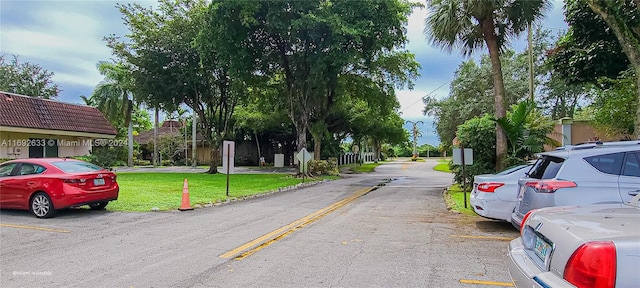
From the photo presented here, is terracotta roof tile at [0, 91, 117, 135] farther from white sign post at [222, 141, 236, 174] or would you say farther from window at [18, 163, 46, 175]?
white sign post at [222, 141, 236, 174]

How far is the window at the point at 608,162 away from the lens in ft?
19.4

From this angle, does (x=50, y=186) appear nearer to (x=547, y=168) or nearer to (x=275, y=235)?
(x=275, y=235)

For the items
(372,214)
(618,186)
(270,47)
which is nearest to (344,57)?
(270,47)

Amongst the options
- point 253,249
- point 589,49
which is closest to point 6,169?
point 253,249

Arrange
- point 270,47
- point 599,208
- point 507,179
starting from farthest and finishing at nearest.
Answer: point 270,47 → point 507,179 → point 599,208

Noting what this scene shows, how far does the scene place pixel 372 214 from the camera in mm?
10477

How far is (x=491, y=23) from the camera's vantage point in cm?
1386

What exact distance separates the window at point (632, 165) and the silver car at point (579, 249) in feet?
7.71

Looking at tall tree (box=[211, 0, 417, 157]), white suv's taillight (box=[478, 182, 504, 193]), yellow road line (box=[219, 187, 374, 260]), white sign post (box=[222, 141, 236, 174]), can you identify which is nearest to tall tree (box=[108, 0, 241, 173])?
tall tree (box=[211, 0, 417, 157])

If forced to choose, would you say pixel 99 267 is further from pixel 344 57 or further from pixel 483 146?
pixel 344 57

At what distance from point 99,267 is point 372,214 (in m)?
6.53

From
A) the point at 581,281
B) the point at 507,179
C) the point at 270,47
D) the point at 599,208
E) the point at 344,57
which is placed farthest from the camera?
the point at 270,47

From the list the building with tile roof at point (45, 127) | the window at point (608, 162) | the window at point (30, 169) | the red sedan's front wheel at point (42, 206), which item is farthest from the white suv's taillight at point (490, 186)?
the building with tile roof at point (45, 127)

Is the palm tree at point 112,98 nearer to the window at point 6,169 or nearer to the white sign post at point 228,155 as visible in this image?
the white sign post at point 228,155
